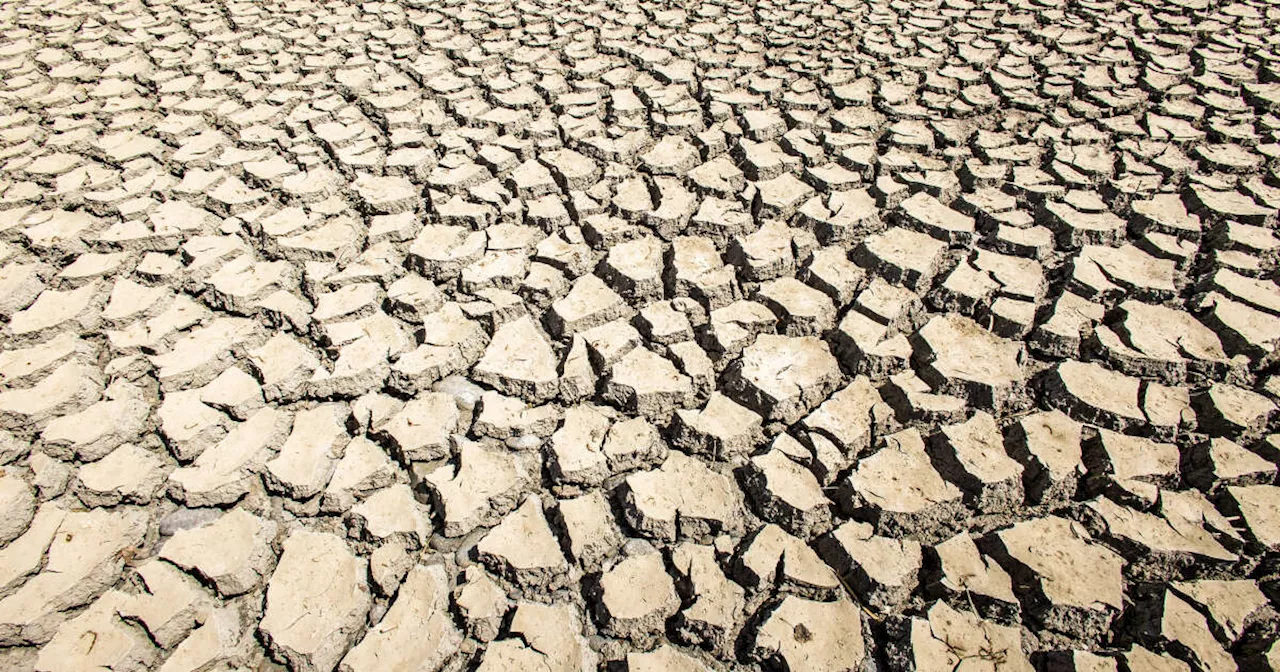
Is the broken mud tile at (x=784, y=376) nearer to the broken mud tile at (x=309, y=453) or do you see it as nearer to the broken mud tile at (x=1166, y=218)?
the broken mud tile at (x=309, y=453)

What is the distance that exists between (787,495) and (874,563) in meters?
0.19

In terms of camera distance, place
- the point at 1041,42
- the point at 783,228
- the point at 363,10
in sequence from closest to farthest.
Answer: the point at 783,228
the point at 1041,42
the point at 363,10

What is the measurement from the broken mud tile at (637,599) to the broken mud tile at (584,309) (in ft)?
2.04

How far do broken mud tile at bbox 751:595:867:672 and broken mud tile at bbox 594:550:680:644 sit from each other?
16 cm

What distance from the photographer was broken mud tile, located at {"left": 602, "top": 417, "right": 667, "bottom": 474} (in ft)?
4.73

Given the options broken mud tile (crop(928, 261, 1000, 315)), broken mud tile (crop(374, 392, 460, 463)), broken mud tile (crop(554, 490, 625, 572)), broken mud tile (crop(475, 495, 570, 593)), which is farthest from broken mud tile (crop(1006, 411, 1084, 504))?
broken mud tile (crop(374, 392, 460, 463))

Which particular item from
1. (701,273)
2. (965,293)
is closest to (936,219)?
(965,293)

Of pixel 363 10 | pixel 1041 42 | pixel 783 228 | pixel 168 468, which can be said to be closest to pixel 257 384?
pixel 168 468

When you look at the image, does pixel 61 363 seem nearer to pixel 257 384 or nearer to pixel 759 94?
pixel 257 384

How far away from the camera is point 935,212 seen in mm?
2012

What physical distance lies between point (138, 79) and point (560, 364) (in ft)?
7.30

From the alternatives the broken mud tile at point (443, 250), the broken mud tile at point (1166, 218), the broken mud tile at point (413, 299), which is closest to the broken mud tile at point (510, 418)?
the broken mud tile at point (413, 299)

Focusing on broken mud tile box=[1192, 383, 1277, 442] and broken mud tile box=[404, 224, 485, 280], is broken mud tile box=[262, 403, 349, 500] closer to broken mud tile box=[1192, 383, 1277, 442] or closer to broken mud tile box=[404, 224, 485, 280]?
broken mud tile box=[404, 224, 485, 280]

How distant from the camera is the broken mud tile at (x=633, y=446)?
144cm
